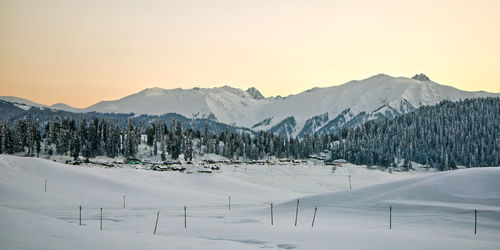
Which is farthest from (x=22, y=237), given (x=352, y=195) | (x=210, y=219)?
(x=352, y=195)

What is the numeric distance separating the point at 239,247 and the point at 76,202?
40.9m

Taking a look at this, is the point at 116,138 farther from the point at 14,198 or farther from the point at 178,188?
the point at 14,198

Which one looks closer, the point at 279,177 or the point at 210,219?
the point at 210,219

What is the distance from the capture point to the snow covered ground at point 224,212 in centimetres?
3219

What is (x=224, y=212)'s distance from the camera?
62188 millimetres

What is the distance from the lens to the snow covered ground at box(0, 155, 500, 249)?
106 ft

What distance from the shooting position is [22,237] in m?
26.2

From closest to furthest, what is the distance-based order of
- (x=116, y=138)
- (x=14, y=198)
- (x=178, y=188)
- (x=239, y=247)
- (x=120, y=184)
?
(x=239, y=247)
(x=14, y=198)
(x=120, y=184)
(x=178, y=188)
(x=116, y=138)

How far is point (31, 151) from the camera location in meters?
148

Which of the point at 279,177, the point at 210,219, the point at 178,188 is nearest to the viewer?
the point at 210,219

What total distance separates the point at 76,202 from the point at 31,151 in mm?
98027

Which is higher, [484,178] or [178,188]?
[484,178]

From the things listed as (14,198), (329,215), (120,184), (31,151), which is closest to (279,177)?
(120,184)

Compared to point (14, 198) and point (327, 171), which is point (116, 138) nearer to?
point (327, 171)
